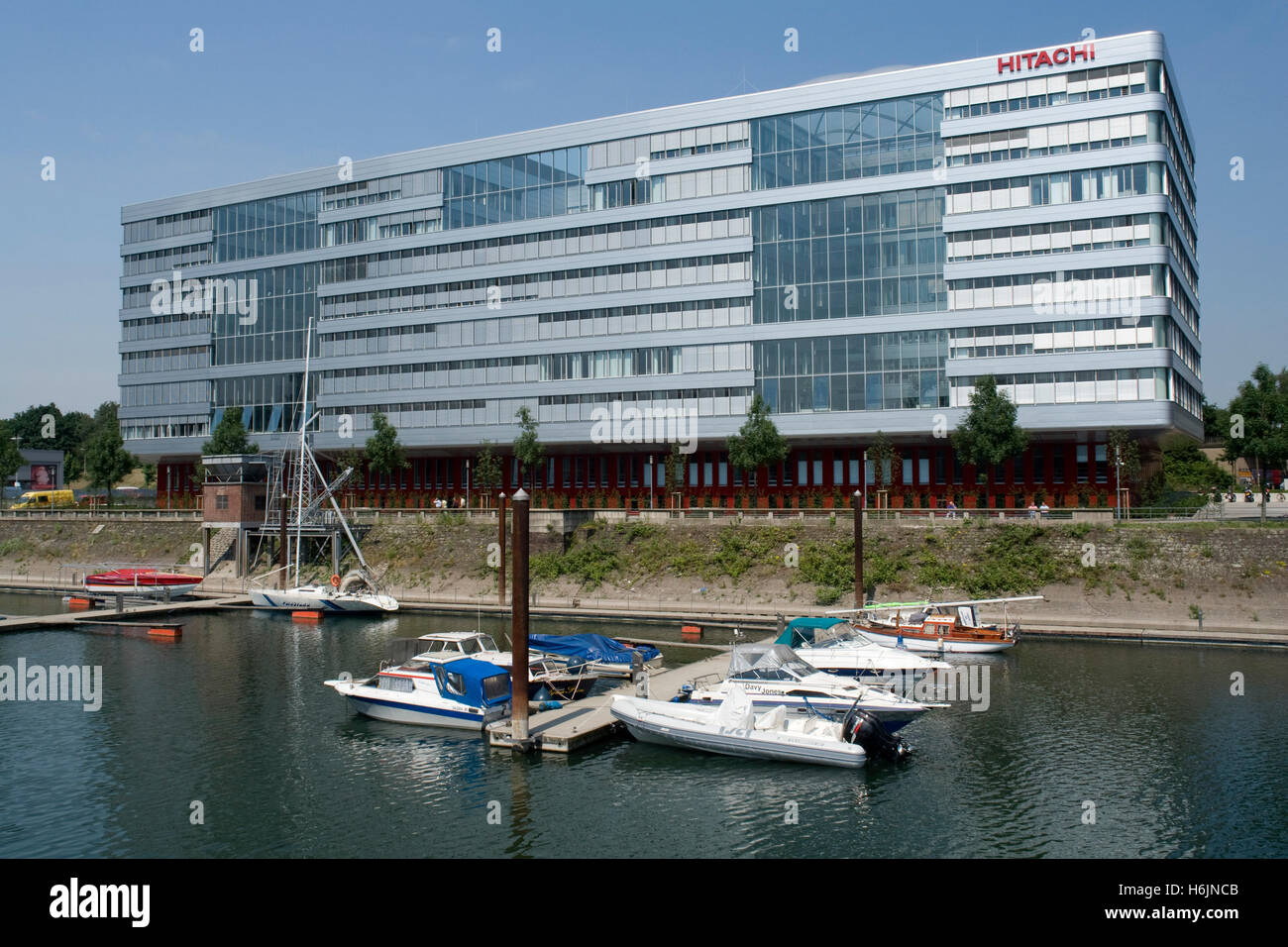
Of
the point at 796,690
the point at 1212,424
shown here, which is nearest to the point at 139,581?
the point at 796,690

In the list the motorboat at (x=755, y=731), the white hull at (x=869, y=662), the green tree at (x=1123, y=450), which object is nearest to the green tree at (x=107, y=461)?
the white hull at (x=869, y=662)

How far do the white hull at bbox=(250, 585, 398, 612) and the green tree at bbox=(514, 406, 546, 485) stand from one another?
23355mm

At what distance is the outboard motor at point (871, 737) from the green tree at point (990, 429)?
42302mm

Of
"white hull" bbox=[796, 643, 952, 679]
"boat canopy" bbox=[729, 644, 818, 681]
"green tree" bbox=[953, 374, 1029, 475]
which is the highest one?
"green tree" bbox=[953, 374, 1029, 475]

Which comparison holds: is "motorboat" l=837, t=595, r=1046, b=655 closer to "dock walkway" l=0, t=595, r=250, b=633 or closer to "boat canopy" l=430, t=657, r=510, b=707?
"boat canopy" l=430, t=657, r=510, b=707

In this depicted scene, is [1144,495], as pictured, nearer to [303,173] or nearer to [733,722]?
[733,722]

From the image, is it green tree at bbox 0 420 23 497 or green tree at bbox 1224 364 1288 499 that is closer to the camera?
green tree at bbox 1224 364 1288 499

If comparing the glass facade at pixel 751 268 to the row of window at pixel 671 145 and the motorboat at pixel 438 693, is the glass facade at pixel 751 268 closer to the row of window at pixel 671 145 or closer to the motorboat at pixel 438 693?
the row of window at pixel 671 145

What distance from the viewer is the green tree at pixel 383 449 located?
88875mm

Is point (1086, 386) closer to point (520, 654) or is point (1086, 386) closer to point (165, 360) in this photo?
point (520, 654)

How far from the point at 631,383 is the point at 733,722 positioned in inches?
2244

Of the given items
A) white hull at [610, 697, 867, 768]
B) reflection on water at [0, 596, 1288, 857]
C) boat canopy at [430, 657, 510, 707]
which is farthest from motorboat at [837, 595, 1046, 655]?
boat canopy at [430, 657, 510, 707]

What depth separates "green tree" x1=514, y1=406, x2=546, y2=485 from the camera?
83.4 metres
